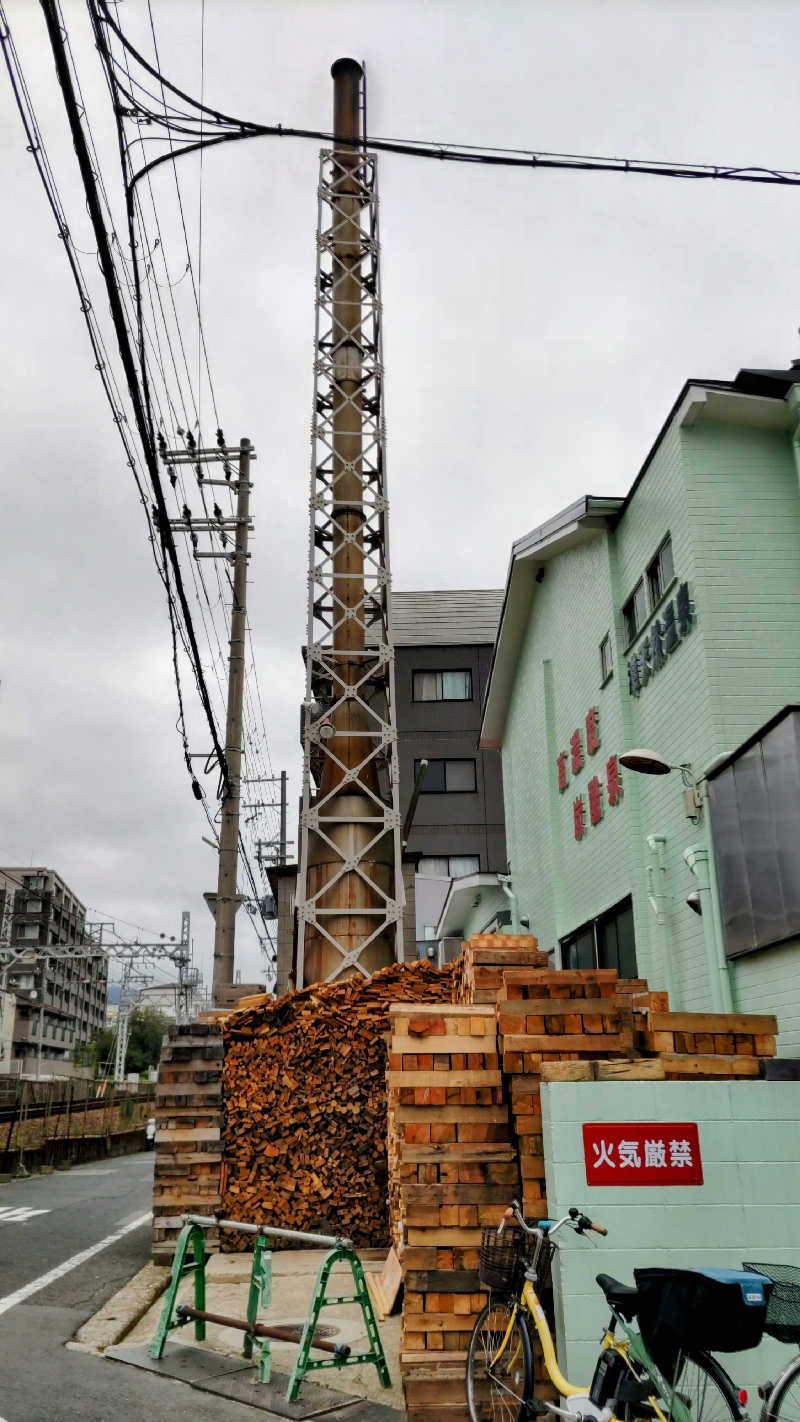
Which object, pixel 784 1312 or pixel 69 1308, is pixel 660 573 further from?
pixel 69 1308

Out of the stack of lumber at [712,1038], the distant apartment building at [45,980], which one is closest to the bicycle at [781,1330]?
the stack of lumber at [712,1038]

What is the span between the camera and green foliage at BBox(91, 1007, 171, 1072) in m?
101

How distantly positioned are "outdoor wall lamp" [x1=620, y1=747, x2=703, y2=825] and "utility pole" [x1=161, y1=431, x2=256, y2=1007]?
8.30 metres

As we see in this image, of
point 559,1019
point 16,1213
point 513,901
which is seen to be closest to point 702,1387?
point 559,1019

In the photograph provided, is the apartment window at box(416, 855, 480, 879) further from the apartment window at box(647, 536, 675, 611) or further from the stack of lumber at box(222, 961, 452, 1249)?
the apartment window at box(647, 536, 675, 611)

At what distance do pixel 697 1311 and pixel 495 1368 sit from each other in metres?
1.79

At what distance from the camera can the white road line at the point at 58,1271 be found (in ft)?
31.5

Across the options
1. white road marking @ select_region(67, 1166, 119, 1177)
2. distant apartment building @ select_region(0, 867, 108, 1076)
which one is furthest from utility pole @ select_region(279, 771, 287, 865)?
distant apartment building @ select_region(0, 867, 108, 1076)

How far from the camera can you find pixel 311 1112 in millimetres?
11383

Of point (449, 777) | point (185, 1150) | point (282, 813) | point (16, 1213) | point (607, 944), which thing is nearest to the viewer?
point (185, 1150)

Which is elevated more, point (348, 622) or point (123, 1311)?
point (348, 622)

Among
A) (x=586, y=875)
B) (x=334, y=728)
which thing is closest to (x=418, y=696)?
(x=334, y=728)

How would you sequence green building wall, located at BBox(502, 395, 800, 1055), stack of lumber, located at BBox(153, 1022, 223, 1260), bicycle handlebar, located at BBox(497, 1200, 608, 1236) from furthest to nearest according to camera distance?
stack of lumber, located at BBox(153, 1022, 223, 1260)
green building wall, located at BBox(502, 395, 800, 1055)
bicycle handlebar, located at BBox(497, 1200, 608, 1236)

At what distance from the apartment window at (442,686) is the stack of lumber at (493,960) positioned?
26.1m
